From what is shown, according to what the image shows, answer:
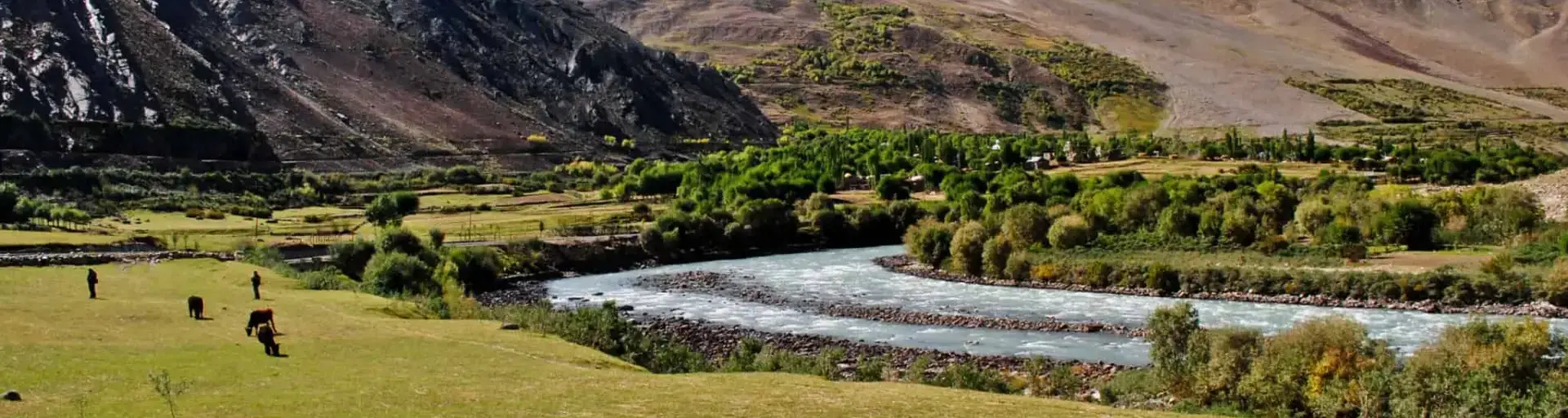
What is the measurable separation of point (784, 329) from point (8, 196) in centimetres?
4892

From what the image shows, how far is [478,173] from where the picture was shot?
150m

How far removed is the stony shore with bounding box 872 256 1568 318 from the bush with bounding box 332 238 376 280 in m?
34.5

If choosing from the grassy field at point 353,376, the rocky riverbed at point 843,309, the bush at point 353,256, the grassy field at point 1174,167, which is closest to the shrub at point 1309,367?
the grassy field at point 353,376

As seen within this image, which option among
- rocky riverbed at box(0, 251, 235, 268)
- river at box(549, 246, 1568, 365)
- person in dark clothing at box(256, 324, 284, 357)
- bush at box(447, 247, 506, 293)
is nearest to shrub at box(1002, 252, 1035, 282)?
river at box(549, 246, 1568, 365)

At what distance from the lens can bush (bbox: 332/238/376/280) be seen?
7581 cm

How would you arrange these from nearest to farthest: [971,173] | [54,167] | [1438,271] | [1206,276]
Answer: [1438,271]
[1206,276]
[54,167]
[971,173]

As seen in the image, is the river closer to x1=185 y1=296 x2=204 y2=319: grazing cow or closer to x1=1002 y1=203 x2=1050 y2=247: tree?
x1=1002 y1=203 x2=1050 y2=247: tree

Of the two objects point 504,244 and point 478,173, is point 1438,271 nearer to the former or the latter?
point 504,244

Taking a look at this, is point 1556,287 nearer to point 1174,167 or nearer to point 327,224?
point 327,224

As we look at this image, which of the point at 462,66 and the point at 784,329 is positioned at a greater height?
the point at 462,66

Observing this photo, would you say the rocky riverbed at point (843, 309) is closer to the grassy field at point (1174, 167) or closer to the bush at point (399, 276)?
the bush at point (399, 276)

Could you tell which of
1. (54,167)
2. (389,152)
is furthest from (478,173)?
(54,167)

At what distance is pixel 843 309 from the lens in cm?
6856

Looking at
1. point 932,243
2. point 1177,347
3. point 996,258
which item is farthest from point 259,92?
point 1177,347
